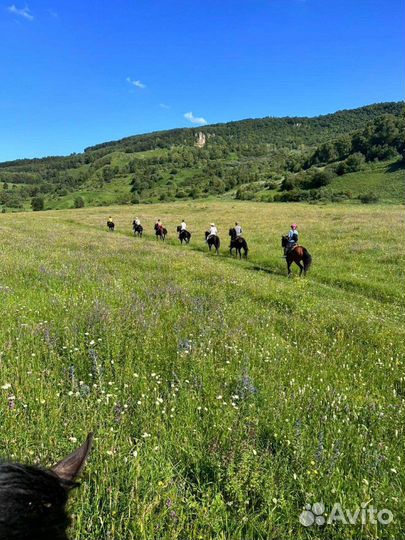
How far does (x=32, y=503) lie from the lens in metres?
1.23

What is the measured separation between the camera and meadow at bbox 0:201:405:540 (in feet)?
9.44

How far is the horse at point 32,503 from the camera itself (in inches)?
44.3

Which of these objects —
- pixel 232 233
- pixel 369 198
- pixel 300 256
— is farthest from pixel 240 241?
pixel 369 198

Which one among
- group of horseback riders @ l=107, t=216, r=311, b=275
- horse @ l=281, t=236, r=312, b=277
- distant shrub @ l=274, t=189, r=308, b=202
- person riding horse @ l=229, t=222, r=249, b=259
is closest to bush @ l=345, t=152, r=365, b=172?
distant shrub @ l=274, t=189, r=308, b=202

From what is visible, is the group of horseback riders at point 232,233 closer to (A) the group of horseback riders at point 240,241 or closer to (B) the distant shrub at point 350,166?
(A) the group of horseback riders at point 240,241

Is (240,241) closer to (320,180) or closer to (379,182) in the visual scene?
(379,182)

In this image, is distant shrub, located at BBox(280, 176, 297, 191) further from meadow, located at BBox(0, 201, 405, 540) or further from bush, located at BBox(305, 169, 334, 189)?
meadow, located at BBox(0, 201, 405, 540)

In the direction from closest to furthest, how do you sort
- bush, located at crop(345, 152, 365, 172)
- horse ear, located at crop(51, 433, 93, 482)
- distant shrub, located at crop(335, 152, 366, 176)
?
horse ear, located at crop(51, 433, 93, 482)
bush, located at crop(345, 152, 365, 172)
distant shrub, located at crop(335, 152, 366, 176)

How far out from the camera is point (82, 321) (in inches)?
274

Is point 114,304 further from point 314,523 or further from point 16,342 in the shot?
point 314,523

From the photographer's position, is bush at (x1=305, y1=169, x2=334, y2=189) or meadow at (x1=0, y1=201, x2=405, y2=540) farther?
bush at (x1=305, y1=169, x2=334, y2=189)

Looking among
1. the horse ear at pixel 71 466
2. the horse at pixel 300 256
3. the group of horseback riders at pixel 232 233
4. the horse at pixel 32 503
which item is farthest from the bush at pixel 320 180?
the horse at pixel 32 503
